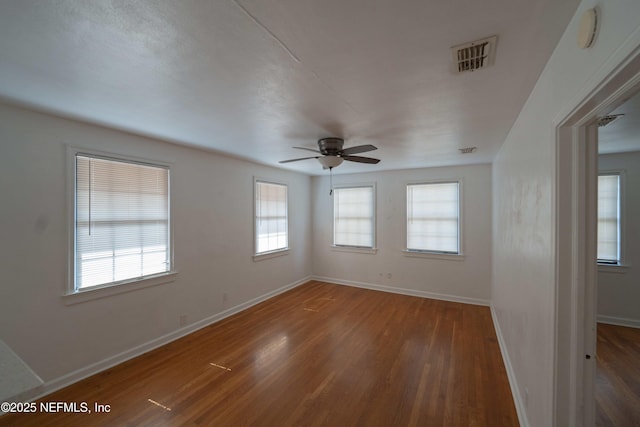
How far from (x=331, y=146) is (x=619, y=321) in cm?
488

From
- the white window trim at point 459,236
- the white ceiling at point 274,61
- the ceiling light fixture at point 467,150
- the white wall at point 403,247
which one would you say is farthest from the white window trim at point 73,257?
the white window trim at point 459,236

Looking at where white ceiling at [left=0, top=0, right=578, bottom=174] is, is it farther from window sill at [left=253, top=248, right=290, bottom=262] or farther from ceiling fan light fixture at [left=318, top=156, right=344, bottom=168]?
window sill at [left=253, top=248, right=290, bottom=262]

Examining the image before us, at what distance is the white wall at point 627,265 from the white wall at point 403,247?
58.8 inches

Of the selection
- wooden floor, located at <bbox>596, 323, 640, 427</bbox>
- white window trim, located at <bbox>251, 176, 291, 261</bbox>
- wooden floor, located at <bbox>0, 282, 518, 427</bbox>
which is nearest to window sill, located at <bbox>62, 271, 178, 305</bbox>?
wooden floor, located at <bbox>0, 282, 518, 427</bbox>

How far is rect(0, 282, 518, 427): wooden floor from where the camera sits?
2.14 metres

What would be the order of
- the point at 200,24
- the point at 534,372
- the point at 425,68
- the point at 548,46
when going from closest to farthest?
the point at 200,24 → the point at 548,46 → the point at 425,68 → the point at 534,372

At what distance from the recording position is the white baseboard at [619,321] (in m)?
3.72

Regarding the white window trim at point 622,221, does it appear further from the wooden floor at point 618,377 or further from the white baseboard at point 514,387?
the white baseboard at point 514,387

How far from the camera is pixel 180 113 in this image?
2367 millimetres

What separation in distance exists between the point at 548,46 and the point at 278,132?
88.2 inches

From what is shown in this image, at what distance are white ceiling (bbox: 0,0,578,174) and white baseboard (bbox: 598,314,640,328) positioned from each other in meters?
3.64

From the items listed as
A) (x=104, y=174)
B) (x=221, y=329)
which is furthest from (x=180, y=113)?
(x=221, y=329)

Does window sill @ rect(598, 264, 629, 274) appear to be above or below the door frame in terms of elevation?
below

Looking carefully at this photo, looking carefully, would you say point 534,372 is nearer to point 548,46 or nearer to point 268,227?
point 548,46
